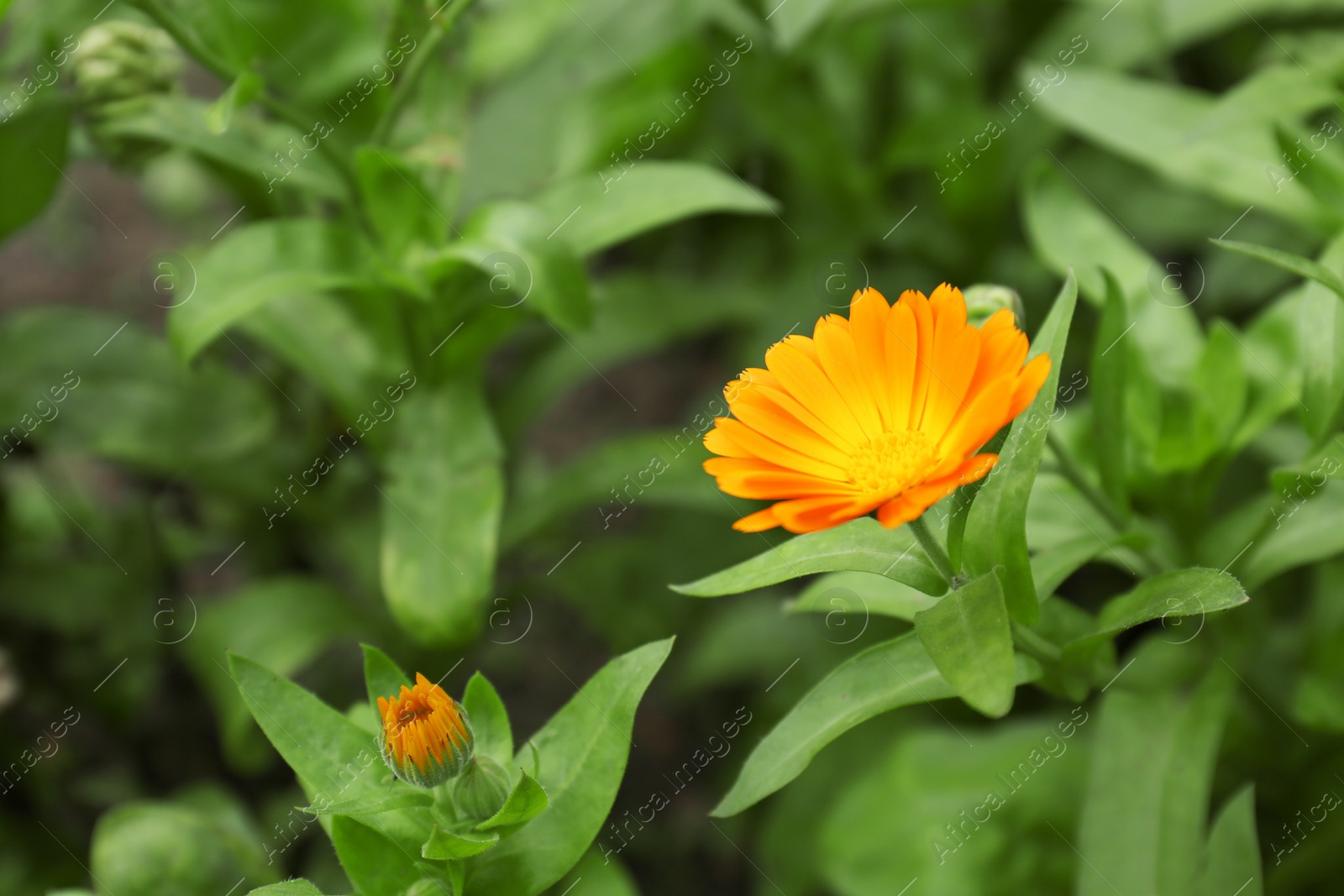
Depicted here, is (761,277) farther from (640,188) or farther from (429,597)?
(429,597)

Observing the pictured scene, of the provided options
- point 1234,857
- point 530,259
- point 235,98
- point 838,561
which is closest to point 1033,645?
point 838,561

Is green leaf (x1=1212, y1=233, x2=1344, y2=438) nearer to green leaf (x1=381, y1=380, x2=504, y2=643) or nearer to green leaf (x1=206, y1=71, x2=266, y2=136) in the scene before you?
green leaf (x1=381, y1=380, x2=504, y2=643)

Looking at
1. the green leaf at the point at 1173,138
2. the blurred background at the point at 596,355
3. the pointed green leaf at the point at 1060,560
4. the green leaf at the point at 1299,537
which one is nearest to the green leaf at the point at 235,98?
the blurred background at the point at 596,355

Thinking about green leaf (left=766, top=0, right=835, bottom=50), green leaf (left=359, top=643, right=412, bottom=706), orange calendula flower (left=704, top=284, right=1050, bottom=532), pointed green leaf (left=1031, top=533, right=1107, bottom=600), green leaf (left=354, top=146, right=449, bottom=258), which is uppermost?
green leaf (left=354, top=146, right=449, bottom=258)

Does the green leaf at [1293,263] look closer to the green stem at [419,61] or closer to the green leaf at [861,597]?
the green leaf at [861,597]

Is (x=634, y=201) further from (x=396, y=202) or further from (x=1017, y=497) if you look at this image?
(x=1017, y=497)

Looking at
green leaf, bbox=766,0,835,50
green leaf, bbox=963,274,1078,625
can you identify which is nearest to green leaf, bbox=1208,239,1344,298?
green leaf, bbox=963,274,1078,625

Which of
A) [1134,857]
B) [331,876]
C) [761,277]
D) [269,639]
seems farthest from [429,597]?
[761,277]
